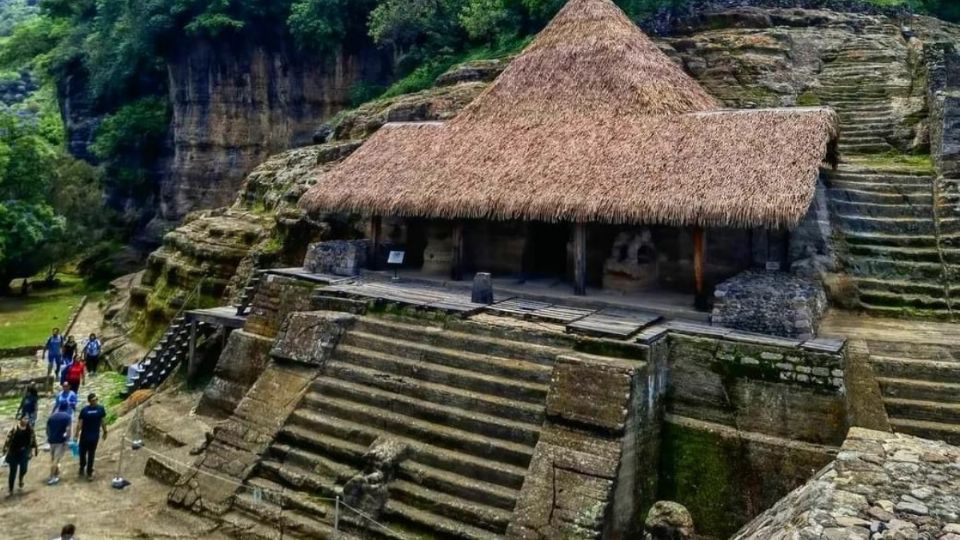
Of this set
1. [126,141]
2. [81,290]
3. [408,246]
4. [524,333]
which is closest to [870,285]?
[524,333]

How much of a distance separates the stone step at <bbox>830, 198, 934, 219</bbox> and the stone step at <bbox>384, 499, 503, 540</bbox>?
28.2 ft

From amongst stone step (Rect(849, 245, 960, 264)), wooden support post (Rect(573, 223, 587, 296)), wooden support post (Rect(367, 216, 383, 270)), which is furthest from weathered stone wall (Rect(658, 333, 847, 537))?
wooden support post (Rect(367, 216, 383, 270))

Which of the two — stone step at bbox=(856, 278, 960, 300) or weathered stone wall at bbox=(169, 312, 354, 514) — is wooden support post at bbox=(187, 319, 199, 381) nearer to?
weathered stone wall at bbox=(169, 312, 354, 514)

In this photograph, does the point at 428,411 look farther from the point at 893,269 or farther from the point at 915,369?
the point at 893,269

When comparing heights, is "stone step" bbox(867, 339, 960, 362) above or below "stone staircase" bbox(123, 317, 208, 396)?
above

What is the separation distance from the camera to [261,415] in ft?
31.6

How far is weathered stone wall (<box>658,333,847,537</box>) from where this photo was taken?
741 cm

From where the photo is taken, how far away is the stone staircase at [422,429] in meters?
7.77

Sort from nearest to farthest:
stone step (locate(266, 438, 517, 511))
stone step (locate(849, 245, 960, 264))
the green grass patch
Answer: stone step (locate(266, 438, 517, 511)) → stone step (locate(849, 245, 960, 264)) → the green grass patch

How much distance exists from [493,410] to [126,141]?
32690mm

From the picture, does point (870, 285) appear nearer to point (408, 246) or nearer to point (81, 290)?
point (408, 246)

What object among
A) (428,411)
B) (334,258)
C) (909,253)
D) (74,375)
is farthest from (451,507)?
(74,375)

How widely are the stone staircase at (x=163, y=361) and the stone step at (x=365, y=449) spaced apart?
6.65m

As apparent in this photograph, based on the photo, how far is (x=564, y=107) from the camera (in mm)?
12867
